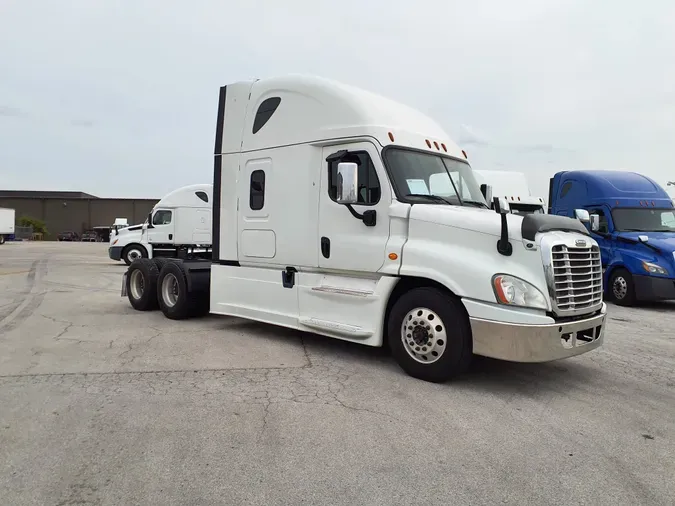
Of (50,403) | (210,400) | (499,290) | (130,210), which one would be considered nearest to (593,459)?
(499,290)

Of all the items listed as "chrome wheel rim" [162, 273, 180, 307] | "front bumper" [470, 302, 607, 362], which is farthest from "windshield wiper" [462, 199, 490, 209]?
"chrome wheel rim" [162, 273, 180, 307]

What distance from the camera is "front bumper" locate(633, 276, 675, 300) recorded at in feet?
37.7

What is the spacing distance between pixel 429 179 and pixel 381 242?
987mm

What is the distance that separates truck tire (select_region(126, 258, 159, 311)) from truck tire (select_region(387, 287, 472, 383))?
18.2 ft

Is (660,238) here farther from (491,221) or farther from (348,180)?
(348,180)

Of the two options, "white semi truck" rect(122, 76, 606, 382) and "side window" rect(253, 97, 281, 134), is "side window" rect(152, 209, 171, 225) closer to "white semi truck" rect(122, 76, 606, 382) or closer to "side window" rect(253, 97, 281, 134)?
"white semi truck" rect(122, 76, 606, 382)

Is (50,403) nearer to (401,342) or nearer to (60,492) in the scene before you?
(60,492)

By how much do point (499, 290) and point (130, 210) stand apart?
88833mm

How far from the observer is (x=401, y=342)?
5641mm

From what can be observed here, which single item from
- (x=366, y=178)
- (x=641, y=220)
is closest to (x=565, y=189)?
(x=641, y=220)

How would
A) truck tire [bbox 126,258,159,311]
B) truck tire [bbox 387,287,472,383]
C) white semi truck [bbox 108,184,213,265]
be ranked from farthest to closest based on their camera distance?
white semi truck [bbox 108,184,213,265] → truck tire [bbox 126,258,159,311] → truck tire [bbox 387,287,472,383]

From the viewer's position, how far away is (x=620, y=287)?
40.9 ft

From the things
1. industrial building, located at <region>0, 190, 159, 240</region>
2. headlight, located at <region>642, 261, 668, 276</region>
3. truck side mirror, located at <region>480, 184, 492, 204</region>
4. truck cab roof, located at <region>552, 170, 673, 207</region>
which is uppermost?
industrial building, located at <region>0, 190, 159, 240</region>

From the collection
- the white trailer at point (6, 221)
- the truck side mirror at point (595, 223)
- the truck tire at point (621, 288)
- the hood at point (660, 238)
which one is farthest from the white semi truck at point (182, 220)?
the white trailer at point (6, 221)
